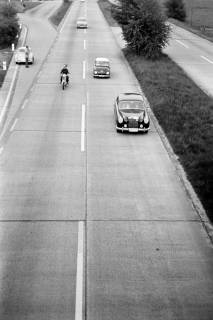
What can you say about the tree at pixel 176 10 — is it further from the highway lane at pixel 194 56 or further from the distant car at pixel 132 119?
the distant car at pixel 132 119

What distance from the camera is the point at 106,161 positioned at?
2103 centimetres

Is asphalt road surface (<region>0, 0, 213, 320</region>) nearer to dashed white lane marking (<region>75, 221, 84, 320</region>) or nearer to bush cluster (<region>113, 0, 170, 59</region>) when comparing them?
dashed white lane marking (<region>75, 221, 84, 320</region>)

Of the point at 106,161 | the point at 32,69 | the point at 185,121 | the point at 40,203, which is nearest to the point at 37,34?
the point at 32,69

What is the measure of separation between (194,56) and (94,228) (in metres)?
39.4

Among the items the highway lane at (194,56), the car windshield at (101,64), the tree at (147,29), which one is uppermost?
the tree at (147,29)

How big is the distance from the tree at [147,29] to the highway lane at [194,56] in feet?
9.62

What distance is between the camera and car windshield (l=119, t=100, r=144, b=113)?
2569cm

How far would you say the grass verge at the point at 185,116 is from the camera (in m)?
19.1

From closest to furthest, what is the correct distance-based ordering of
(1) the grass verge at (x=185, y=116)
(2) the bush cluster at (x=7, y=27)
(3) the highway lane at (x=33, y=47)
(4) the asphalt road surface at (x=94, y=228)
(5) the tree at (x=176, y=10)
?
(4) the asphalt road surface at (x=94, y=228) → (1) the grass verge at (x=185, y=116) → (3) the highway lane at (x=33, y=47) → (2) the bush cluster at (x=7, y=27) → (5) the tree at (x=176, y=10)

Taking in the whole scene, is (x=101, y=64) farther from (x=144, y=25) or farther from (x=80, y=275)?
(x=80, y=275)

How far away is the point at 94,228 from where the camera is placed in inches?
593

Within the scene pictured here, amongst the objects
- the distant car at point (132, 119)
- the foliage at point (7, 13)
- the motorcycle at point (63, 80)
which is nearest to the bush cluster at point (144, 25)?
the motorcycle at point (63, 80)

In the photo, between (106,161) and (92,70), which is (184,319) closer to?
(106,161)

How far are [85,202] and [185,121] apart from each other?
1045 cm
